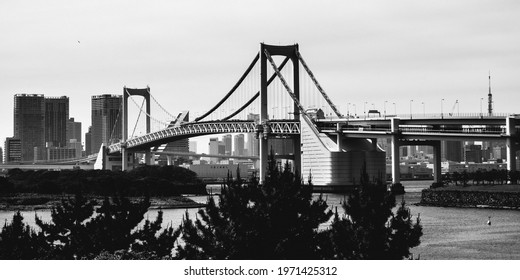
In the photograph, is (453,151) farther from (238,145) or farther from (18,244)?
(18,244)

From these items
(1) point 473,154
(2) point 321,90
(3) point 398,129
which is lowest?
(1) point 473,154

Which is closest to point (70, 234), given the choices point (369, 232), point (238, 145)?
point (369, 232)

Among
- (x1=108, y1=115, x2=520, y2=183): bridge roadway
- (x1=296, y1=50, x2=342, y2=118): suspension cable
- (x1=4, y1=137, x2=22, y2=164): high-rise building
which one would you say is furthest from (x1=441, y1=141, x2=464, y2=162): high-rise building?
(x1=296, y1=50, x2=342, y2=118): suspension cable

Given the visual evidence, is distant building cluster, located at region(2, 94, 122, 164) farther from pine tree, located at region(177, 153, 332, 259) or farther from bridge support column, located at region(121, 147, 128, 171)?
pine tree, located at region(177, 153, 332, 259)

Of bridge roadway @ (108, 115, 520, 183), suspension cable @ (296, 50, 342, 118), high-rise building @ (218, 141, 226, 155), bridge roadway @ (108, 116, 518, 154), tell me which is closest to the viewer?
bridge roadway @ (108, 115, 520, 183)

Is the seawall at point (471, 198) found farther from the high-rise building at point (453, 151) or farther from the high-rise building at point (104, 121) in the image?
the high-rise building at point (104, 121)

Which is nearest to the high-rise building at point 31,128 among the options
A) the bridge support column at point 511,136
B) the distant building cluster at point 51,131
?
the distant building cluster at point 51,131
